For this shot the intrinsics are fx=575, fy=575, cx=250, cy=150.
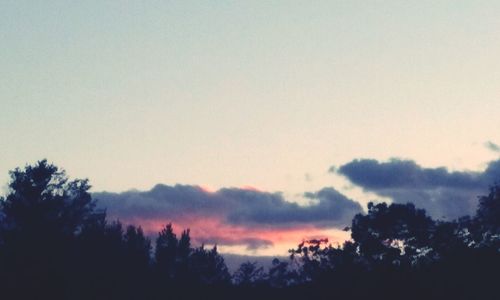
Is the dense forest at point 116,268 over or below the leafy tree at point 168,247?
below

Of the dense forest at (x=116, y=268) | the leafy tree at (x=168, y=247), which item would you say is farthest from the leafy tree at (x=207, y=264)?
the dense forest at (x=116, y=268)

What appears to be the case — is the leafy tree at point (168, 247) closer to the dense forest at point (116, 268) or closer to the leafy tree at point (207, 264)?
the leafy tree at point (207, 264)

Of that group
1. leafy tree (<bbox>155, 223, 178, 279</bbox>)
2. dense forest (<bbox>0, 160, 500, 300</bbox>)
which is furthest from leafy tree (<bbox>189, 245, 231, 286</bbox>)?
dense forest (<bbox>0, 160, 500, 300</bbox>)

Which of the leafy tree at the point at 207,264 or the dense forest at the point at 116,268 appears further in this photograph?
the leafy tree at the point at 207,264

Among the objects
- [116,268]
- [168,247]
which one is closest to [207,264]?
[168,247]

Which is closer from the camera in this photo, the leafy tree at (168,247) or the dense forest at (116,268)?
the dense forest at (116,268)

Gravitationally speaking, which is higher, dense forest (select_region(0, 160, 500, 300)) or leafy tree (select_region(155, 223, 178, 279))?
leafy tree (select_region(155, 223, 178, 279))

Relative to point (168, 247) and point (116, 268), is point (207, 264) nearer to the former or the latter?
point (168, 247)

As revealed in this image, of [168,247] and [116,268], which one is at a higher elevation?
[168,247]

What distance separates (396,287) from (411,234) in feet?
163

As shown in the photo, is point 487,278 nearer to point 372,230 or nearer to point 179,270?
point 372,230

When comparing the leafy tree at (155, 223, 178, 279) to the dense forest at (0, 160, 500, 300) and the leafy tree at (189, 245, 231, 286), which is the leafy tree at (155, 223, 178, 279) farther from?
the dense forest at (0, 160, 500, 300)

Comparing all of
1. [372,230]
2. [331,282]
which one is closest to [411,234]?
[372,230]

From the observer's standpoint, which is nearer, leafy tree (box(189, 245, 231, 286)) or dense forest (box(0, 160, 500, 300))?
dense forest (box(0, 160, 500, 300))
